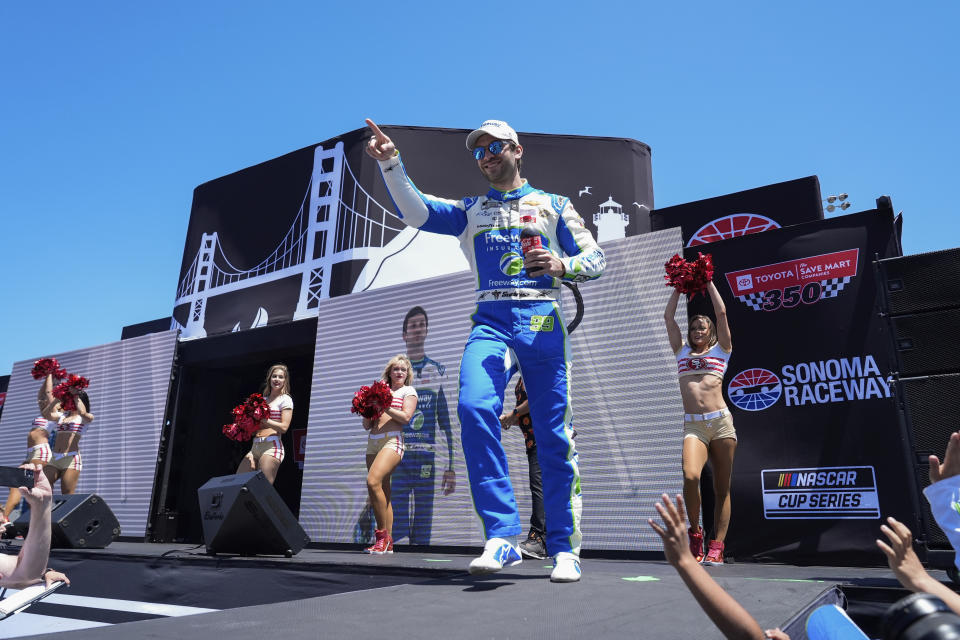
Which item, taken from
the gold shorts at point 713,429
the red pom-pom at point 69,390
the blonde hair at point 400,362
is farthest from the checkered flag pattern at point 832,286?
the red pom-pom at point 69,390

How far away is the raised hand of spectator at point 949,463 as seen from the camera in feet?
5.56

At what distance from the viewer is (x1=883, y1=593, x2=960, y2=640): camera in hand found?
81cm

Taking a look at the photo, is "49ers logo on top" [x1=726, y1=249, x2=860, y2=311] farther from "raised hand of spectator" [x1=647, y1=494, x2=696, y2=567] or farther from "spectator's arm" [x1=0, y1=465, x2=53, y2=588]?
"spectator's arm" [x1=0, y1=465, x2=53, y2=588]

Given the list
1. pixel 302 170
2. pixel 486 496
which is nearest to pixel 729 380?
pixel 486 496

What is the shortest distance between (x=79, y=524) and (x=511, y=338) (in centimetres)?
487

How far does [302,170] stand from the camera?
1186cm

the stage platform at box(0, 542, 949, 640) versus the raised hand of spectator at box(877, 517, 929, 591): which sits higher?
the raised hand of spectator at box(877, 517, 929, 591)

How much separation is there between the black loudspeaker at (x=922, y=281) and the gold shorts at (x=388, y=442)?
Result: 12.5ft

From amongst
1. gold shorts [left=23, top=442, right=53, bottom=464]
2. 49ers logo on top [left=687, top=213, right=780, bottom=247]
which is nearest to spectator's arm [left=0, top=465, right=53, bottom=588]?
gold shorts [left=23, top=442, right=53, bottom=464]

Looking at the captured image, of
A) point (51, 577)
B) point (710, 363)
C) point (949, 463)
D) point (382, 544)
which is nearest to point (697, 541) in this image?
point (710, 363)

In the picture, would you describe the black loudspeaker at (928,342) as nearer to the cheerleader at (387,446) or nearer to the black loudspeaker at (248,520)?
the cheerleader at (387,446)

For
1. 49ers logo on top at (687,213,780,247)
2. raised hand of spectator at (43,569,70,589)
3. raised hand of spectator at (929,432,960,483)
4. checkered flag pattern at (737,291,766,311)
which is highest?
49ers logo on top at (687,213,780,247)

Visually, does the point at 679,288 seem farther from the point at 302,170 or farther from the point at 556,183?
the point at 302,170

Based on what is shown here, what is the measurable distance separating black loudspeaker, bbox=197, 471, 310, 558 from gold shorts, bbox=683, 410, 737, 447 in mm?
2906
